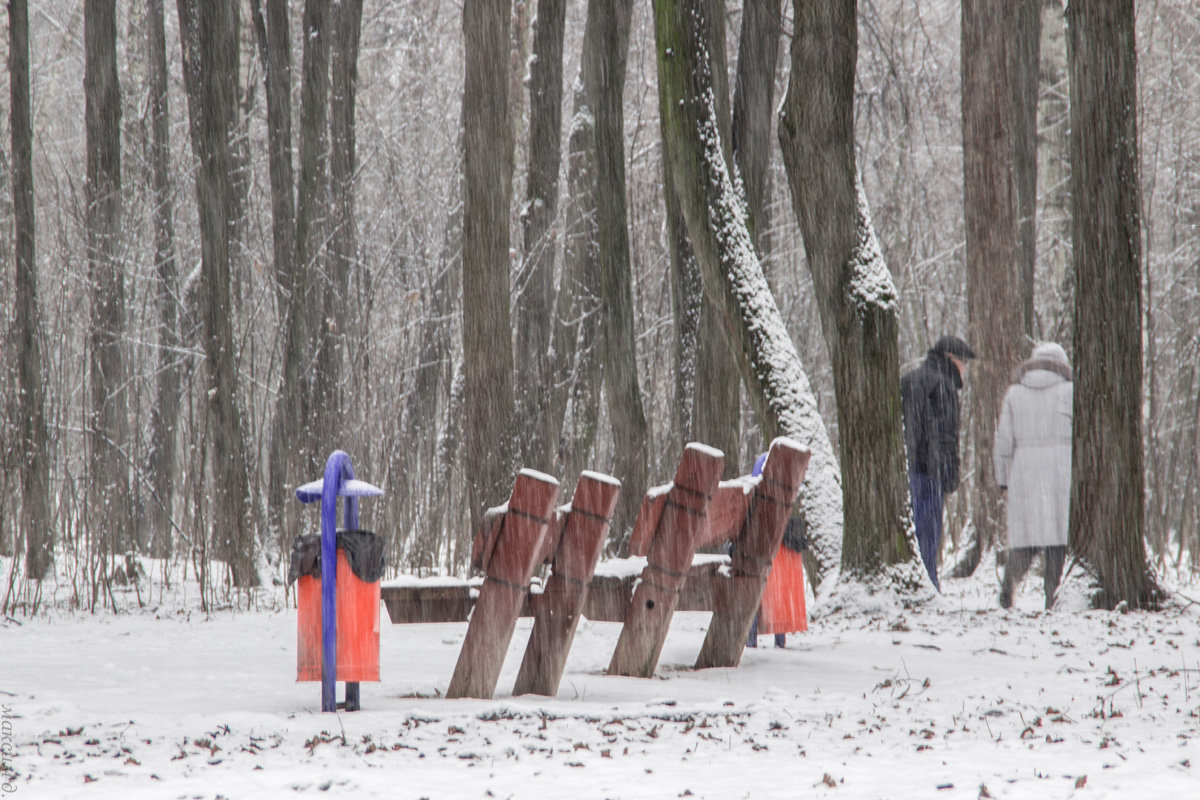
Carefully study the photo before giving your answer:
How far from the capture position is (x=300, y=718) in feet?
14.7

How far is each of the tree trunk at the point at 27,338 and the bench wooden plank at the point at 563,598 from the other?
4.36m

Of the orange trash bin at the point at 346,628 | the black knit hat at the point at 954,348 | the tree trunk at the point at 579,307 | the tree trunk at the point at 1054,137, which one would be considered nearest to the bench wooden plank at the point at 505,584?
the orange trash bin at the point at 346,628

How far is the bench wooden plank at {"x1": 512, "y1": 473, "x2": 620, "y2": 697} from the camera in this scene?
5.06 meters

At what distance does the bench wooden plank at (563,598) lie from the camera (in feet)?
16.6

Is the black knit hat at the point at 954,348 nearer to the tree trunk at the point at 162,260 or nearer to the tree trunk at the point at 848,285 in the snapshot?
the tree trunk at the point at 848,285

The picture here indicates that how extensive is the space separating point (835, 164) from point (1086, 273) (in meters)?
1.75

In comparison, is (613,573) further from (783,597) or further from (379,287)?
(379,287)

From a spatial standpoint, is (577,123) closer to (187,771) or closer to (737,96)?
(737,96)

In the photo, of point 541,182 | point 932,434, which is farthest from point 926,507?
point 541,182

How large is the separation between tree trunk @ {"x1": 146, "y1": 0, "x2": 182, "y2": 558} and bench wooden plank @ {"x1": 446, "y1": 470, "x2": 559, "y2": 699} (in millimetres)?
8111

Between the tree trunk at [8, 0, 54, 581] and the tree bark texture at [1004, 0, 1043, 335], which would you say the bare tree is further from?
the tree trunk at [8, 0, 54, 581]

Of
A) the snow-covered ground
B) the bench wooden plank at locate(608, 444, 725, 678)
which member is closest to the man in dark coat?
the snow-covered ground

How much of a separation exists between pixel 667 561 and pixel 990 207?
701 cm

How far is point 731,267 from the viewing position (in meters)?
8.64
